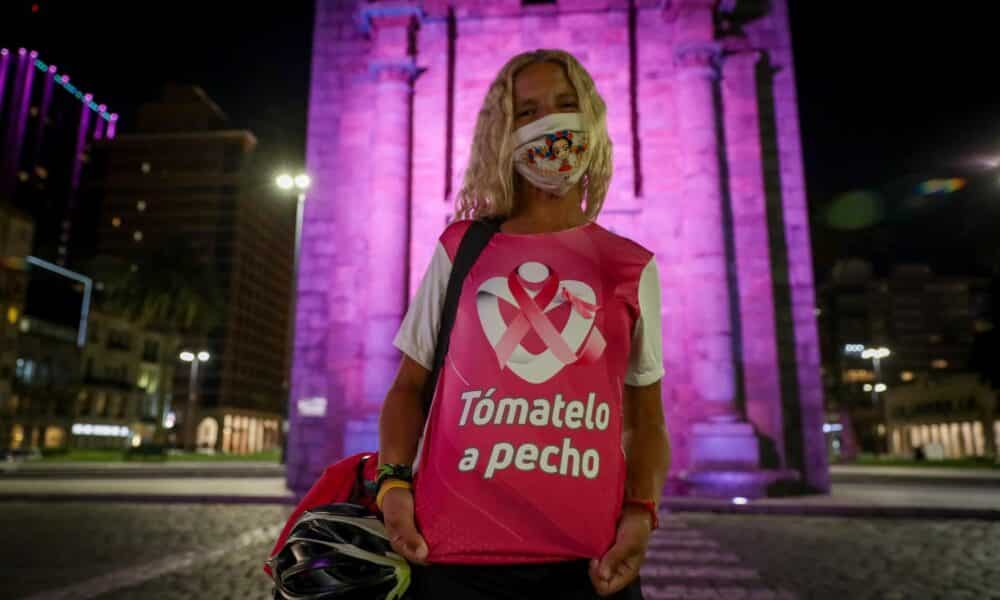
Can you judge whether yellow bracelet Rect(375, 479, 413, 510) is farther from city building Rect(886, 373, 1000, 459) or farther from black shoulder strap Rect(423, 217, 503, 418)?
city building Rect(886, 373, 1000, 459)

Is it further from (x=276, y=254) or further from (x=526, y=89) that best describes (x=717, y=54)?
(x=276, y=254)

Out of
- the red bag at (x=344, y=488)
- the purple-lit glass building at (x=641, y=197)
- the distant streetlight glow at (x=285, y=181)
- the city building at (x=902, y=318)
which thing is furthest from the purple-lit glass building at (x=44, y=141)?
the city building at (x=902, y=318)

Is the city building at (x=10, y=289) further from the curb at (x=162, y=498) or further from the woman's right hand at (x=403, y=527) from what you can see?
the woman's right hand at (x=403, y=527)

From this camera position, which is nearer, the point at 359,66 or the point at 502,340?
the point at 502,340

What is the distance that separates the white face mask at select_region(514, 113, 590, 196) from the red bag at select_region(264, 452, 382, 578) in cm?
80

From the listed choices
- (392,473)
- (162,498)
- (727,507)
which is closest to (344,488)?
(392,473)

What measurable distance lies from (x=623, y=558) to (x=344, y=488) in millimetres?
651

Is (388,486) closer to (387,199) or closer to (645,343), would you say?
(645,343)

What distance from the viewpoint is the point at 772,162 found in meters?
16.5

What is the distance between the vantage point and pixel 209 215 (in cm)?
9938

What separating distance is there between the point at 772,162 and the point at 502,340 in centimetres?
1654

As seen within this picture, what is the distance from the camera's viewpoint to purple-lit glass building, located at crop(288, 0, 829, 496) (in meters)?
15.1

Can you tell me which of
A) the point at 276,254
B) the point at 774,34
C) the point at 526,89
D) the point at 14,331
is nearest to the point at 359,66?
the point at 774,34

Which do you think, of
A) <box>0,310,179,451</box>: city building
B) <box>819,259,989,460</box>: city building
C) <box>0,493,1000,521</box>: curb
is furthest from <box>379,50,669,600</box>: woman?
<box>819,259,989,460</box>: city building
